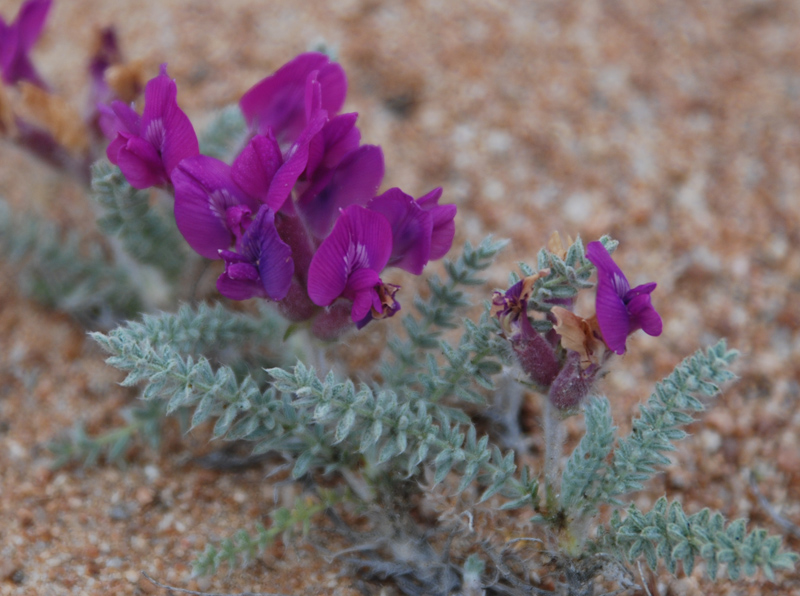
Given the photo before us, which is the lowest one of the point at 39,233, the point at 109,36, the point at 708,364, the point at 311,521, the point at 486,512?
the point at 311,521

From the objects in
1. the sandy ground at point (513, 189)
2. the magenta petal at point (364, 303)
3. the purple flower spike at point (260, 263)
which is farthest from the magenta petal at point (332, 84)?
the sandy ground at point (513, 189)

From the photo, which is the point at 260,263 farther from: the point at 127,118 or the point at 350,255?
the point at 127,118

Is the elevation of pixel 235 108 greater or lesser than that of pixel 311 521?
greater

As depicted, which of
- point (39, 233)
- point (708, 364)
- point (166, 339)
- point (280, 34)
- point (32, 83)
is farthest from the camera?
point (280, 34)

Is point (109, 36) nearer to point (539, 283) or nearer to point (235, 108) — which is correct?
point (235, 108)

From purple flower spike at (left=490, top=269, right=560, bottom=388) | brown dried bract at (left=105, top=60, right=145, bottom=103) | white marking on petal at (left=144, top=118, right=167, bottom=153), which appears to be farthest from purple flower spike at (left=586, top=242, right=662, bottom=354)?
brown dried bract at (left=105, top=60, right=145, bottom=103)

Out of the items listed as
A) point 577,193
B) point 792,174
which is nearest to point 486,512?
point 577,193

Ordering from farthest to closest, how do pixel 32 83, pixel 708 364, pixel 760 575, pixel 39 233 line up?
pixel 39 233 < pixel 32 83 < pixel 760 575 < pixel 708 364

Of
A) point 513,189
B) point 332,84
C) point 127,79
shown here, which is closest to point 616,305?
point 332,84
